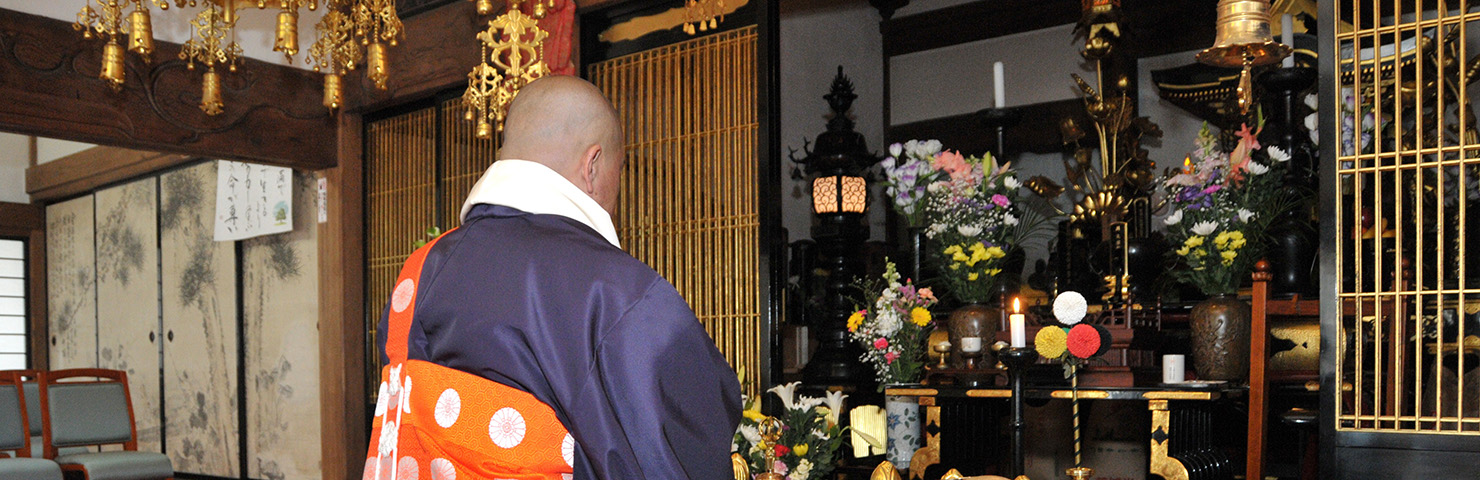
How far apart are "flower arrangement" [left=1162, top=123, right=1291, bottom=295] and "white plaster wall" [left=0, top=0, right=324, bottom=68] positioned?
3.72 meters

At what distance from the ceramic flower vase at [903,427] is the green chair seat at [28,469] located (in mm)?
3489

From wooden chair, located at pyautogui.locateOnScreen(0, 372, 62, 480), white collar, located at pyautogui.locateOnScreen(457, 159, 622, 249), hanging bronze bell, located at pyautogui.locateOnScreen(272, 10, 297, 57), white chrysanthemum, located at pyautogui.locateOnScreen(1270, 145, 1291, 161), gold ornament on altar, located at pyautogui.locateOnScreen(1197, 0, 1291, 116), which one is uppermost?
hanging bronze bell, located at pyautogui.locateOnScreen(272, 10, 297, 57)

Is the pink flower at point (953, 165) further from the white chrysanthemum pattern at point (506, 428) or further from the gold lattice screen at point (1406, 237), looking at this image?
the white chrysanthemum pattern at point (506, 428)

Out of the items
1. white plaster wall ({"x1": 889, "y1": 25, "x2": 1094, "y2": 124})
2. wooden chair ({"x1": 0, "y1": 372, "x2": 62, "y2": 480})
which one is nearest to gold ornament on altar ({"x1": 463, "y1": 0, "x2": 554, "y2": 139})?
wooden chair ({"x1": 0, "y1": 372, "x2": 62, "y2": 480})

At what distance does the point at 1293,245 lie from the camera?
145 inches

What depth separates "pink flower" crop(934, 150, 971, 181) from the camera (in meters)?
4.31

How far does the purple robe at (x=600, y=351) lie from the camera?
51.0 inches

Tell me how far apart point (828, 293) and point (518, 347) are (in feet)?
14.1

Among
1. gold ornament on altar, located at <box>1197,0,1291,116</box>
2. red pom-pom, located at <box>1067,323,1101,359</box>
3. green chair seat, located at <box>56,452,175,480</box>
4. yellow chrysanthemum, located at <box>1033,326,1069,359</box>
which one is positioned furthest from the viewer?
green chair seat, located at <box>56,452,175,480</box>

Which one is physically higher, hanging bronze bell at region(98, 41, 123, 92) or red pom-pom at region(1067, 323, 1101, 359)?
hanging bronze bell at region(98, 41, 123, 92)

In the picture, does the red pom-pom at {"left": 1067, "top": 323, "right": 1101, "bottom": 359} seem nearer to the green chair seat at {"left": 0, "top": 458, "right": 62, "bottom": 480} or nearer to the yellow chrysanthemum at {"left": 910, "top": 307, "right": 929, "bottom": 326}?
the yellow chrysanthemum at {"left": 910, "top": 307, "right": 929, "bottom": 326}

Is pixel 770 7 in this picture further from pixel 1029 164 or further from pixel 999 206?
pixel 1029 164

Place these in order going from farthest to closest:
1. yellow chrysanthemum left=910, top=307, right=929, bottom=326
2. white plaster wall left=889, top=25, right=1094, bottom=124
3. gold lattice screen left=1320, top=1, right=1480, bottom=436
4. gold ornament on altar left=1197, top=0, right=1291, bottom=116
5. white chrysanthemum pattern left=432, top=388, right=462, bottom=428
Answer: white plaster wall left=889, top=25, right=1094, bottom=124, yellow chrysanthemum left=910, top=307, right=929, bottom=326, gold ornament on altar left=1197, top=0, right=1291, bottom=116, gold lattice screen left=1320, top=1, right=1480, bottom=436, white chrysanthemum pattern left=432, top=388, right=462, bottom=428

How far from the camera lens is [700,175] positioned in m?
4.39
